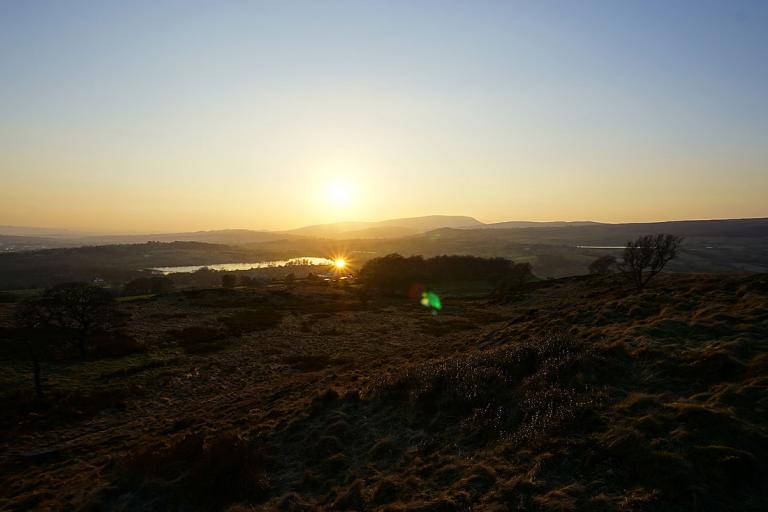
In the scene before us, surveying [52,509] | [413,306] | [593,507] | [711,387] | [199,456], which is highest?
[711,387]

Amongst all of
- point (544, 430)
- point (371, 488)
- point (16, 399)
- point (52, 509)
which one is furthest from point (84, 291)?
point (544, 430)

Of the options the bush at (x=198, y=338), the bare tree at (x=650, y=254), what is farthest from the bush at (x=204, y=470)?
the bare tree at (x=650, y=254)

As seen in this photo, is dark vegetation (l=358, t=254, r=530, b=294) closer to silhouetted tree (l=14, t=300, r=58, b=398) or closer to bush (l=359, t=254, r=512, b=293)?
bush (l=359, t=254, r=512, b=293)

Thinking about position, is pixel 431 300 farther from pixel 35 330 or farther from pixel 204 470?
pixel 204 470

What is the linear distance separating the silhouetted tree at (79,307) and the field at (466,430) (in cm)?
792

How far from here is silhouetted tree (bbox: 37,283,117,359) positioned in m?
35.3

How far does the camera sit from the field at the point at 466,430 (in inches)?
356

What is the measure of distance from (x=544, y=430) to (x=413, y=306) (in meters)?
62.7

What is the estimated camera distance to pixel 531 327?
27.6 m

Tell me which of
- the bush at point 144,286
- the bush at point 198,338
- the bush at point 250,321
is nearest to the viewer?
the bush at point 198,338

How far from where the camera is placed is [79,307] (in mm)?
36656

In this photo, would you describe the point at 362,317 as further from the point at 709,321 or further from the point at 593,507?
the point at 593,507

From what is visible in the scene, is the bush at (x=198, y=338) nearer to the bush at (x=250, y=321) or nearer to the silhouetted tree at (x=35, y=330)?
the bush at (x=250, y=321)

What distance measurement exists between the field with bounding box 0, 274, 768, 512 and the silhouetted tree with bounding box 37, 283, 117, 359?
7.92 meters
